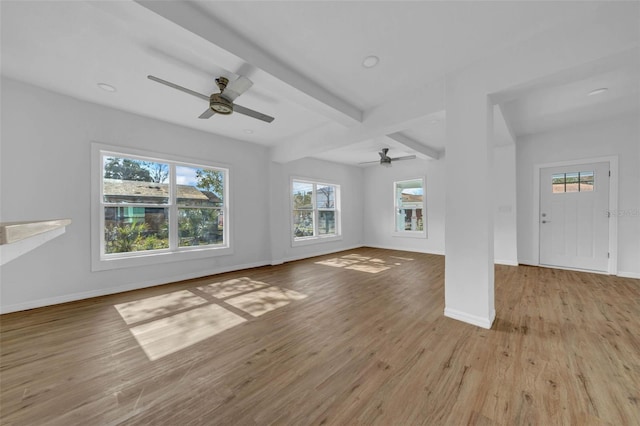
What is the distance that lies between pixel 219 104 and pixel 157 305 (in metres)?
2.55

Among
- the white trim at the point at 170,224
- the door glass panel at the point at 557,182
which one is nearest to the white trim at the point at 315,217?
the white trim at the point at 170,224

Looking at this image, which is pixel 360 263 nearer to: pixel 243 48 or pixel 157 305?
pixel 157 305

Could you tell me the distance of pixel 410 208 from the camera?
695 cm

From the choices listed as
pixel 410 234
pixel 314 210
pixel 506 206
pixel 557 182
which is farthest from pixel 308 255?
pixel 557 182

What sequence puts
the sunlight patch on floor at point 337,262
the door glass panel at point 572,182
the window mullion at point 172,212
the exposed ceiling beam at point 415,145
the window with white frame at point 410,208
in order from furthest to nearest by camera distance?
the window with white frame at point 410,208 < the sunlight patch on floor at point 337,262 < the exposed ceiling beam at point 415,145 < the door glass panel at point 572,182 < the window mullion at point 172,212

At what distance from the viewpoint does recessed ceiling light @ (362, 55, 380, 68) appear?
237 cm

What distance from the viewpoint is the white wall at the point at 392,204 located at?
6305mm

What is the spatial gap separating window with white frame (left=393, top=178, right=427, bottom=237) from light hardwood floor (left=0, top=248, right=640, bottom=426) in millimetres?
3580

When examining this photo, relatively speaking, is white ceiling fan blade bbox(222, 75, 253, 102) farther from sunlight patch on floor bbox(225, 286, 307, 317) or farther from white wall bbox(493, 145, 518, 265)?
white wall bbox(493, 145, 518, 265)

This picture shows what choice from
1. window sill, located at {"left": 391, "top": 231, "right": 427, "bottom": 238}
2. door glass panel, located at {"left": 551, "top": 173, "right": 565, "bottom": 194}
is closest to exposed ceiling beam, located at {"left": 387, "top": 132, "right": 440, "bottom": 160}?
window sill, located at {"left": 391, "top": 231, "right": 427, "bottom": 238}

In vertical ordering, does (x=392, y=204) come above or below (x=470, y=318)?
above

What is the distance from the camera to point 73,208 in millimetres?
3141

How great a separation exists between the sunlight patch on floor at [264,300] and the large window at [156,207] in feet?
5.53

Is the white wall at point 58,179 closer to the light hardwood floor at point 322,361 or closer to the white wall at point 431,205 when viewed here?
the light hardwood floor at point 322,361
